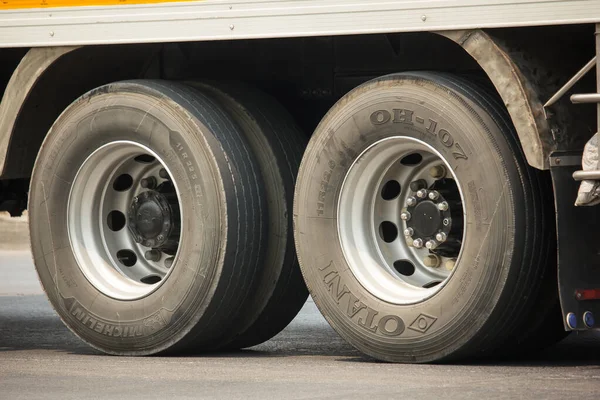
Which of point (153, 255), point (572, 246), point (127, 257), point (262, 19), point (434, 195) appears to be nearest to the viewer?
point (572, 246)

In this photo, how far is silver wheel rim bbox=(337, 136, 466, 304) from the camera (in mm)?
7281

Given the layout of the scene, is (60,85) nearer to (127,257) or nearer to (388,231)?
(127,257)

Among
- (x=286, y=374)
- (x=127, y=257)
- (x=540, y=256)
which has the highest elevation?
(x=127, y=257)

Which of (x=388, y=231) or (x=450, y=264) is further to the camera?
(x=388, y=231)

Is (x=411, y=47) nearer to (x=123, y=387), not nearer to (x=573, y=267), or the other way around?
(x=573, y=267)

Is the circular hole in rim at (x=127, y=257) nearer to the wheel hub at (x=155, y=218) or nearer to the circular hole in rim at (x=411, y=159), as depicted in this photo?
the wheel hub at (x=155, y=218)

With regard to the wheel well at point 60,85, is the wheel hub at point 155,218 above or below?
below

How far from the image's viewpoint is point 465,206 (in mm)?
7027

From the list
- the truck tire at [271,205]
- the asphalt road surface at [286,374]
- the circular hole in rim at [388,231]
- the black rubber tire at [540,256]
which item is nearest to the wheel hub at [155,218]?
the truck tire at [271,205]

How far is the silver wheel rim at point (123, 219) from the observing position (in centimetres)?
808

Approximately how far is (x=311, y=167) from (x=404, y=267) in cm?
67

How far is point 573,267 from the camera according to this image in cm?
668

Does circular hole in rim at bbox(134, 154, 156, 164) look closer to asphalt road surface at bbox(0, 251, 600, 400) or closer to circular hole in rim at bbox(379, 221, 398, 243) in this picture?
asphalt road surface at bbox(0, 251, 600, 400)

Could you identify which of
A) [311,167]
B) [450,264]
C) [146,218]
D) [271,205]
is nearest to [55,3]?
[146,218]
